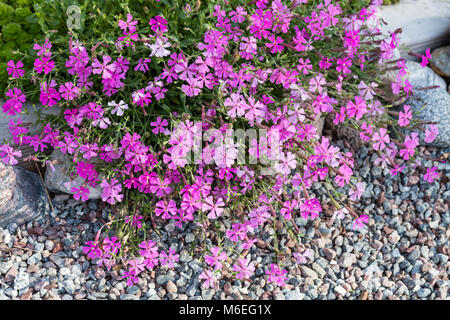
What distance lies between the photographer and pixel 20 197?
262 centimetres

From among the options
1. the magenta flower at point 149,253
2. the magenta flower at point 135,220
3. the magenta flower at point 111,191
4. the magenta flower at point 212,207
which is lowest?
the magenta flower at point 149,253

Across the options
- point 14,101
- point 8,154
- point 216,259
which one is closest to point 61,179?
point 8,154

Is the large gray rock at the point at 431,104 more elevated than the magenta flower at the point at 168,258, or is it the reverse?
the large gray rock at the point at 431,104

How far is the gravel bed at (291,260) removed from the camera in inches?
98.0

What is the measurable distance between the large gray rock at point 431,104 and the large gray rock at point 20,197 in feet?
7.74

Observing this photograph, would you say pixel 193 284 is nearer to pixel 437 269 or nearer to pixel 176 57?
pixel 176 57

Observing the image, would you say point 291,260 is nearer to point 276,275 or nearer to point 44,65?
point 276,275

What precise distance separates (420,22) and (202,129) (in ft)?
7.86

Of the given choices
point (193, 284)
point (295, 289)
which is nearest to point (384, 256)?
point (295, 289)

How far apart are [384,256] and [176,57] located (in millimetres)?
1577

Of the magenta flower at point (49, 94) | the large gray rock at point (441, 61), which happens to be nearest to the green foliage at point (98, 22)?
the magenta flower at point (49, 94)

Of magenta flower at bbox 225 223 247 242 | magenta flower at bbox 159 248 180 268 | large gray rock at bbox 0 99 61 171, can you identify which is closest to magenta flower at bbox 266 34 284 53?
magenta flower at bbox 225 223 247 242

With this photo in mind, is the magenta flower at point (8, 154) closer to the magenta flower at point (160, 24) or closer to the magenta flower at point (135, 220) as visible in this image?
the magenta flower at point (135, 220)

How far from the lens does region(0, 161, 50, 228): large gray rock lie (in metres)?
2.50
